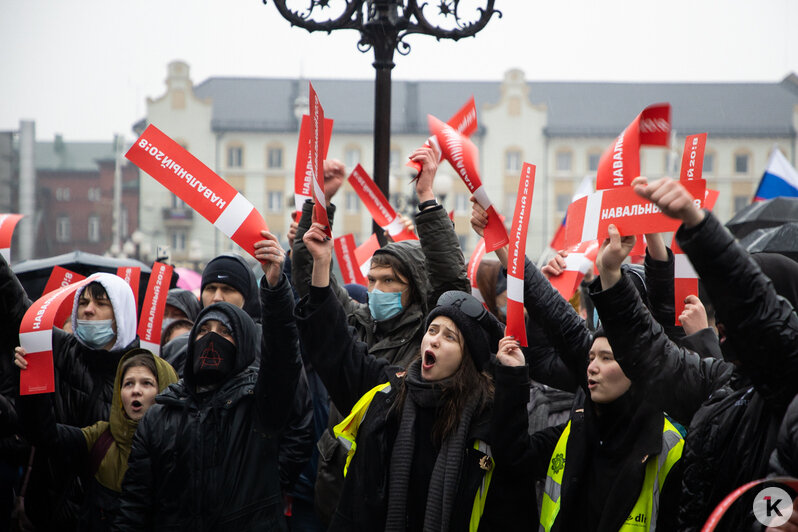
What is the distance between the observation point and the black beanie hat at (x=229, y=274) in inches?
193

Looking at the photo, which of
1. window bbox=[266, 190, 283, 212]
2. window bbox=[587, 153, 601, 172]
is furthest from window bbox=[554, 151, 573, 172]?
window bbox=[266, 190, 283, 212]

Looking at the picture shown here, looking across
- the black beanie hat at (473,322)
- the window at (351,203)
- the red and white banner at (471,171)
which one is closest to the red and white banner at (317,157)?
the red and white banner at (471,171)

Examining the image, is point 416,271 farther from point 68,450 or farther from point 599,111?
point 599,111

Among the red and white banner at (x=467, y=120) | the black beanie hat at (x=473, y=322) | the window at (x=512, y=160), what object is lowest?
the black beanie hat at (x=473, y=322)

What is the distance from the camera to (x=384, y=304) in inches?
161

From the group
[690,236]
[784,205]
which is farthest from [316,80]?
[690,236]

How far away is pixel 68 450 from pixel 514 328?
2.07 m

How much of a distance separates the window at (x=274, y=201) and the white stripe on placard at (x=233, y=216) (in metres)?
58.8

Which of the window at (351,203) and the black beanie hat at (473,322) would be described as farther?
the window at (351,203)

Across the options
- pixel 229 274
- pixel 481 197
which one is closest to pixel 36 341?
pixel 229 274

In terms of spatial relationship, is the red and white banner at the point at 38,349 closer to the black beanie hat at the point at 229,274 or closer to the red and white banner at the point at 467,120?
the black beanie hat at the point at 229,274

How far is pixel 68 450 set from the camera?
4.04 metres

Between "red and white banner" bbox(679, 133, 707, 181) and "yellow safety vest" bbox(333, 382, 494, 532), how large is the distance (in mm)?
1227

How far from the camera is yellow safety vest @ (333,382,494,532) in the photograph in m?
3.17
